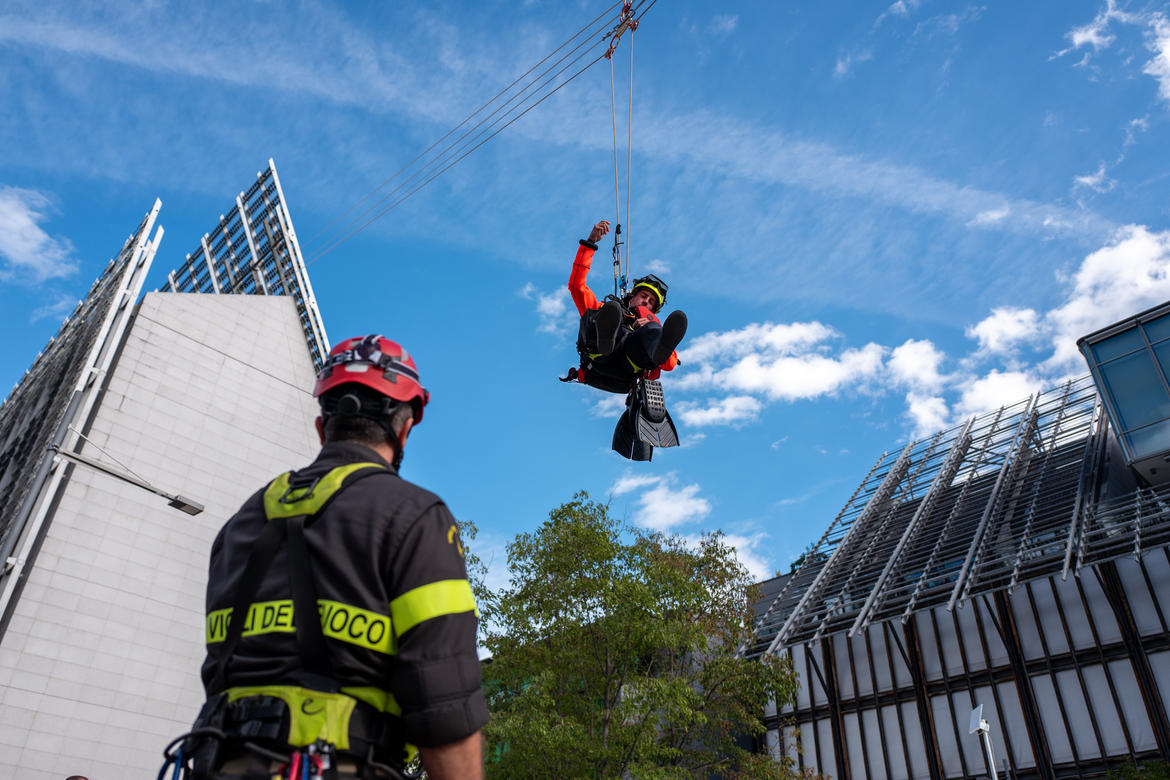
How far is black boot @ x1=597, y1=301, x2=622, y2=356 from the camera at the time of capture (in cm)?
771

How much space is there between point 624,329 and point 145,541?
66.4 feet

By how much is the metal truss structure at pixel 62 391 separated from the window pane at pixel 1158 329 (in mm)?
31061

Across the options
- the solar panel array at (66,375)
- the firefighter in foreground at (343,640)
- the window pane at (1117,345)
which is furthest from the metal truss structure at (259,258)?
the firefighter in foreground at (343,640)

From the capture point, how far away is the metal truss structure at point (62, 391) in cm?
2150

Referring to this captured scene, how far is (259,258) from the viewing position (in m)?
36.0

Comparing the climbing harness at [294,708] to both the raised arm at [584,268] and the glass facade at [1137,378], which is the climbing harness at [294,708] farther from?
the glass facade at [1137,378]

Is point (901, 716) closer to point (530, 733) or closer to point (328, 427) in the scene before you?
point (530, 733)

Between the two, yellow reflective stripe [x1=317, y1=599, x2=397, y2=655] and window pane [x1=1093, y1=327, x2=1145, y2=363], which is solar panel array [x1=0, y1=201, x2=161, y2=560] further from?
window pane [x1=1093, y1=327, x2=1145, y2=363]

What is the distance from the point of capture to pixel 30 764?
64.8 feet

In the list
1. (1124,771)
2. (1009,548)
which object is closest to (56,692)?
(1124,771)

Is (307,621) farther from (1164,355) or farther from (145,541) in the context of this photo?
(1164,355)

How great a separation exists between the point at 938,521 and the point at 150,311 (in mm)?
28849

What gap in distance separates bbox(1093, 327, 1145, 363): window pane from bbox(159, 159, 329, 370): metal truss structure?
27.3 meters

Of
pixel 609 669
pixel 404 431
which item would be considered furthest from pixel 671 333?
pixel 609 669
